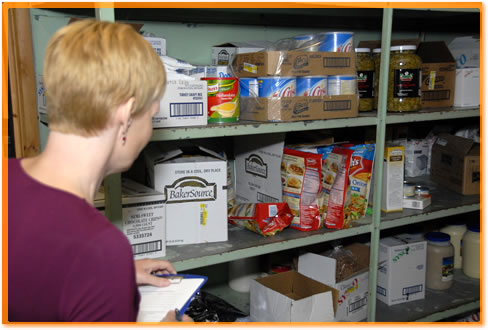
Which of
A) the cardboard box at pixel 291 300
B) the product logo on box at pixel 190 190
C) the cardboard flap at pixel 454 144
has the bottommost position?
the cardboard box at pixel 291 300

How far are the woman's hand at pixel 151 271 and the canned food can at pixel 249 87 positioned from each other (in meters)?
0.69

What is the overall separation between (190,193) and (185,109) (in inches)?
11.9

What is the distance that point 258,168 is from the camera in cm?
193

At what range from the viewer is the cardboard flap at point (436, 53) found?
7.09 ft

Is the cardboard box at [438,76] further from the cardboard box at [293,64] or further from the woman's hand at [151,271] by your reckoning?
the woman's hand at [151,271]

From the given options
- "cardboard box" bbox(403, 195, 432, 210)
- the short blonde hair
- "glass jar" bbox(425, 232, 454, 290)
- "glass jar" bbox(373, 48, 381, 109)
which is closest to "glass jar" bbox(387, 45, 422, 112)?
"glass jar" bbox(373, 48, 381, 109)

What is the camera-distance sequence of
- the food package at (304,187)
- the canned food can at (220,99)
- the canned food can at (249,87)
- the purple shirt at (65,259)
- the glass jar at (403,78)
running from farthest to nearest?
the glass jar at (403,78), the food package at (304,187), the canned food can at (249,87), the canned food can at (220,99), the purple shirt at (65,259)

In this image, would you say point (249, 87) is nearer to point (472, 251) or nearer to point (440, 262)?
point (440, 262)

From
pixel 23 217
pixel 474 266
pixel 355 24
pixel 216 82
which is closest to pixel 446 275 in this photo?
pixel 474 266

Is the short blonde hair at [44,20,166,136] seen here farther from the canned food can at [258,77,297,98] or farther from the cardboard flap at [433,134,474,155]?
the cardboard flap at [433,134,474,155]

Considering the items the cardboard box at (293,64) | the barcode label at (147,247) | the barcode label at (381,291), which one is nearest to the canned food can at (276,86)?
the cardboard box at (293,64)

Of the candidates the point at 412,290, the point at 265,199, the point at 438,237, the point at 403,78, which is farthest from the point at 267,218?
the point at 438,237

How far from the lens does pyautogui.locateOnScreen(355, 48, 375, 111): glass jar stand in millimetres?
1927

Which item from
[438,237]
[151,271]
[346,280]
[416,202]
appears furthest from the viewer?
[438,237]
